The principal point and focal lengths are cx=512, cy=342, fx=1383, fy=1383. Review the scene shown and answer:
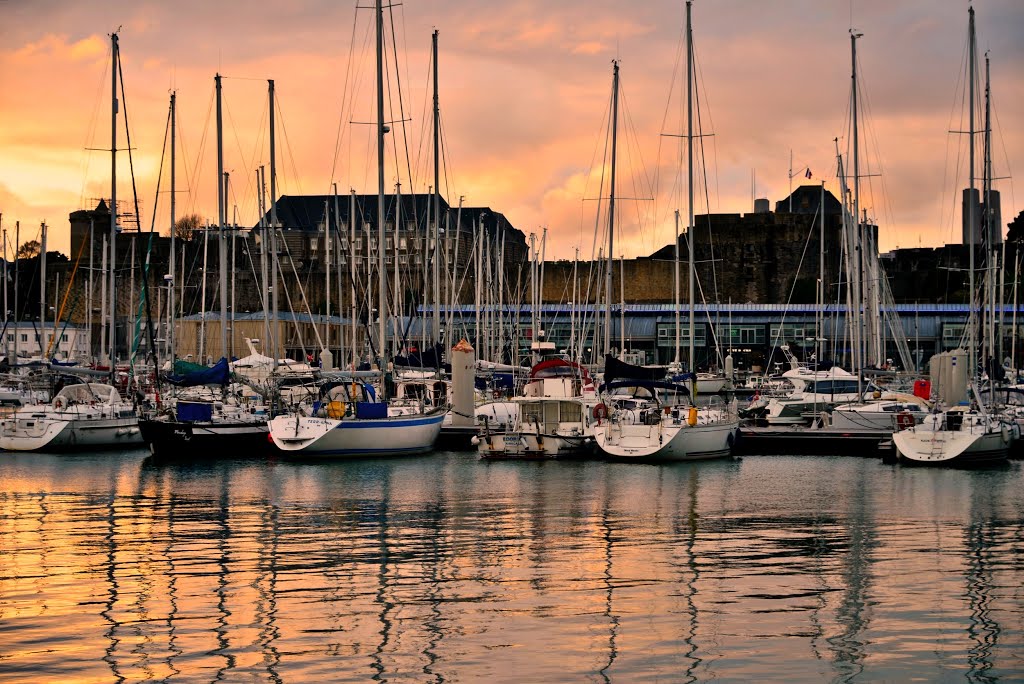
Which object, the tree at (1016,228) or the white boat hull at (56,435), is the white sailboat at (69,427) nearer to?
the white boat hull at (56,435)

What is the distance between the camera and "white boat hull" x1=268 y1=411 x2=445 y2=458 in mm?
34906

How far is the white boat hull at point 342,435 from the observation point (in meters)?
34.9

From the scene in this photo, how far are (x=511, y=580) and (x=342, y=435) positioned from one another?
17.8m

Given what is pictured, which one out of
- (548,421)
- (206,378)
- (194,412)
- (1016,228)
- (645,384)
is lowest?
(548,421)

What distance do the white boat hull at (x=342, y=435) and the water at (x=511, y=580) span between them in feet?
12.3

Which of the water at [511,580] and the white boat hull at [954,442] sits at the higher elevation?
the white boat hull at [954,442]

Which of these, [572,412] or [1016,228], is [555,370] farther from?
[1016,228]

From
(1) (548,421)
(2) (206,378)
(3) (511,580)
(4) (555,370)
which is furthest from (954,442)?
(2) (206,378)

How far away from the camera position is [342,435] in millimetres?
34938

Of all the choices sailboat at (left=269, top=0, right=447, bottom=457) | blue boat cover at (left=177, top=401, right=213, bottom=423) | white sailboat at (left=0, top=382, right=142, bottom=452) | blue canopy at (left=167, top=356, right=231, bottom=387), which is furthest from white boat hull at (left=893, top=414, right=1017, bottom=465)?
white sailboat at (left=0, top=382, right=142, bottom=452)

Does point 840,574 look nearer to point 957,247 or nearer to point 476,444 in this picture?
point 476,444

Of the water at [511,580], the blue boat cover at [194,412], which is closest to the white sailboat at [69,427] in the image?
the blue boat cover at [194,412]

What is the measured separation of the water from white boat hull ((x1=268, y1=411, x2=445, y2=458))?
3745 millimetres

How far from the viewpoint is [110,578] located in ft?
58.4
